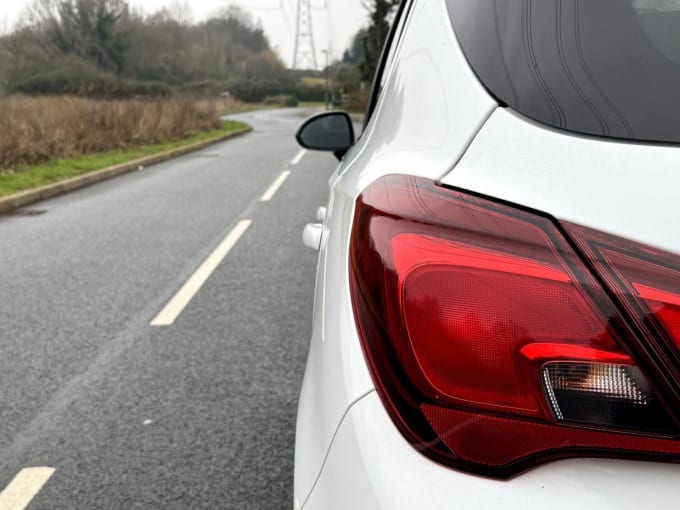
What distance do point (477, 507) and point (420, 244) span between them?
1.18 ft

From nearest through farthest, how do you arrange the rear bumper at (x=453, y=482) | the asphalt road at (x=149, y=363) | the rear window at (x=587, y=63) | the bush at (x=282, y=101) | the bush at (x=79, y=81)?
the rear bumper at (x=453, y=482) → the rear window at (x=587, y=63) → the asphalt road at (x=149, y=363) → the bush at (x=79, y=81) → the bush at (x=282, y=101)

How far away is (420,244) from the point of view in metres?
0.94

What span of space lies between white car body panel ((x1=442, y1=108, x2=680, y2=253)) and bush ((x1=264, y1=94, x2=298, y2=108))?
79227 millimetres

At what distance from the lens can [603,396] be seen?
32.9 inches

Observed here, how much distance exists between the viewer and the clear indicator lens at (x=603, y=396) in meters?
0.81

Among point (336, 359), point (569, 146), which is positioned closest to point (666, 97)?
point (569, 146)

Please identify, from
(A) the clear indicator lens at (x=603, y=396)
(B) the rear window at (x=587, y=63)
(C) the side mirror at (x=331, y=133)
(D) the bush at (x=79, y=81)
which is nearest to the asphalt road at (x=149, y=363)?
(C) the side mirror at (x=331, y=133)

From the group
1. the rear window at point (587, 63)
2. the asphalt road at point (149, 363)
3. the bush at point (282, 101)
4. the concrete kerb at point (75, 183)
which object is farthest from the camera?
the bush at point (282, 101)

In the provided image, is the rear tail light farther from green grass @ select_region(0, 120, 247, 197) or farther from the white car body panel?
green grass @ select_region(0, 120, 247, 197)

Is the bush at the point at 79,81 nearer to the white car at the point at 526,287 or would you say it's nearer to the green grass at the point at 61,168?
the green grass at the point at 61,168

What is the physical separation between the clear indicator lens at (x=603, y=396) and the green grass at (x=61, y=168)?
377 inches

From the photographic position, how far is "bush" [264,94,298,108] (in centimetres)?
7806

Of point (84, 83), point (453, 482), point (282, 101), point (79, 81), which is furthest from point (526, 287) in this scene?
point (282, 101)

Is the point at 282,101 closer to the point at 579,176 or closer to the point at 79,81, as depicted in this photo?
the point at 79,81
